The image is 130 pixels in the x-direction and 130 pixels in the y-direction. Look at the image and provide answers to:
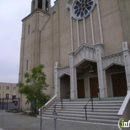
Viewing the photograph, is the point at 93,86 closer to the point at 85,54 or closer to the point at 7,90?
the point at 85,54

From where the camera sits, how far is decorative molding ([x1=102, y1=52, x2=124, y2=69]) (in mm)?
11110

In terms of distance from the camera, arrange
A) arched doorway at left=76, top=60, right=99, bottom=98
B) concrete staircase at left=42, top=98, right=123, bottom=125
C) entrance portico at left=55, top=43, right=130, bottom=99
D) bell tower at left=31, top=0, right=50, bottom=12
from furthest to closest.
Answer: bell tower at left=31, top=0, right=50, bottom=12 < arched doorway at left=76, top=60, right=99, bottom=98 < entrance portico at left=55, top=43, right=130, bottom=99 < concrete staircase at left=42, top=98, right=123, bottom=125

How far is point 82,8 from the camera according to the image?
52.9 ft

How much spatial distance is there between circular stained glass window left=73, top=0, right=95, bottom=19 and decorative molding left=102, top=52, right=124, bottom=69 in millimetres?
6258

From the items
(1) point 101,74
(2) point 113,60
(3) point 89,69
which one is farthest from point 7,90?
(2) point 113,60

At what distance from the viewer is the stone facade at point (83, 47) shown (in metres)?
12.1

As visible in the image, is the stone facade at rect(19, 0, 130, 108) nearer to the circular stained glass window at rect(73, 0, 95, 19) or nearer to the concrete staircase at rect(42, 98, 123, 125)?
the circular stained glass window at rect(73, 0, 95, 19)

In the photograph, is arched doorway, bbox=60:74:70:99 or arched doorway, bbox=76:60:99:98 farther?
arched doorway, bbox=60:74:70:99

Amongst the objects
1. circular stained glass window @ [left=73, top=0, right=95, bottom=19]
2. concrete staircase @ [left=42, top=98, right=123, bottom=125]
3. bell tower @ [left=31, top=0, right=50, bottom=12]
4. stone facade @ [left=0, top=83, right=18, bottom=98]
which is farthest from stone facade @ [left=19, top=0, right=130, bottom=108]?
stone facade @ [left=0, top=83, right=18, bottom=98]

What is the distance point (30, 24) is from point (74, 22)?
30.0ft

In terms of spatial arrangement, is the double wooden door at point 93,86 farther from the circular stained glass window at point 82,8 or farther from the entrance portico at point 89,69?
the circular stained glass window at point 82,8

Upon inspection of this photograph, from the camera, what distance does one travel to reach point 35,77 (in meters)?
14.2

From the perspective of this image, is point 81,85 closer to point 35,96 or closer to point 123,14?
point 35,96

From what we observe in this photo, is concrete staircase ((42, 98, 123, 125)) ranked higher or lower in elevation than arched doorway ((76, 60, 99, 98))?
lower
